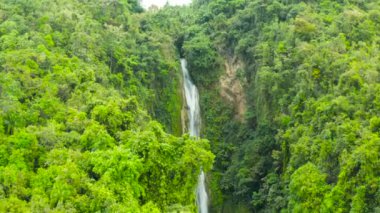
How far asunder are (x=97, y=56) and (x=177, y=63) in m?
7.87

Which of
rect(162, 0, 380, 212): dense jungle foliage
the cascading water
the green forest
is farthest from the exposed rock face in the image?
the cascading water

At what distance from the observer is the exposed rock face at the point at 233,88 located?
3312cm

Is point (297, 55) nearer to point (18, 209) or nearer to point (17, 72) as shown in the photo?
point (17, 72)

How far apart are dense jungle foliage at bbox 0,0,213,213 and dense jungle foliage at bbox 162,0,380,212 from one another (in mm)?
4982

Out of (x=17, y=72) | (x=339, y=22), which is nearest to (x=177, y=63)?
(x=339, y=22)

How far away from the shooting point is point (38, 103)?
65.3 feet

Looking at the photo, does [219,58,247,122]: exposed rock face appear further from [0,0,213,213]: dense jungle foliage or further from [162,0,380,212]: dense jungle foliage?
[0,0,213,213]: dense jungle foliage

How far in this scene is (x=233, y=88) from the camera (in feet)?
111

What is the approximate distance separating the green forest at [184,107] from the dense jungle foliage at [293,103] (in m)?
0.07

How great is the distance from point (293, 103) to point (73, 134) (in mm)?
11092

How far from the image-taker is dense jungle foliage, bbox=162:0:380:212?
797 inches

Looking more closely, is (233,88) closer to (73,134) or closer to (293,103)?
(293,103)

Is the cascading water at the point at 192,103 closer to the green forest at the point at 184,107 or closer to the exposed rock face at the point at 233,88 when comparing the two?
the green forest at the point at 184,107

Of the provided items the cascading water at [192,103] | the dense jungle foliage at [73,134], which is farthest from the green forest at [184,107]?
the cascading water at [192,103]
